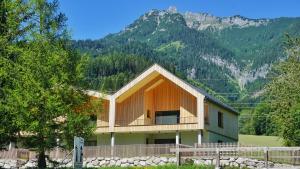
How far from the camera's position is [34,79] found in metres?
27.8

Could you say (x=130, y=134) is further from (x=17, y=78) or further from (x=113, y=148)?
(x=17, y=78)

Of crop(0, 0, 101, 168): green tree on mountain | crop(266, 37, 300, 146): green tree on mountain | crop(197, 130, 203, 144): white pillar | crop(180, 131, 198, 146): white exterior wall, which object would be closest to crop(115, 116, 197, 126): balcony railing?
crop(180, 131, 198, 146): white exterior wall

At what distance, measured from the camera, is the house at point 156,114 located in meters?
45.2

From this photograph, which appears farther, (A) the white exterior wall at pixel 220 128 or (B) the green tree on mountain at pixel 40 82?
(A) the white exterior wall at pixel 220 128

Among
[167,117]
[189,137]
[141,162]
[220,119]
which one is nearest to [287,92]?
[220,119]

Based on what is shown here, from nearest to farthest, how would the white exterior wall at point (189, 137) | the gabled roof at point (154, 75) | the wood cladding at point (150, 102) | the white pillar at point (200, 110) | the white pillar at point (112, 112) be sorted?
the white pillar at point (200, 110) → the gabled roof at point (154, 75) → the white exterior wall at point (189, 137) → the white pillar at point (112, 112) → the wood cladding at point (150, 102)

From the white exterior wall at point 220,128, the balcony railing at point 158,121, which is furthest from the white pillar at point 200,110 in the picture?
the balcony railing at point 158,121

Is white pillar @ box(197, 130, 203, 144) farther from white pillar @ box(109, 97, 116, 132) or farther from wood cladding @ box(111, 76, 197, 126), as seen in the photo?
white pillar @ box(109, 97, 116, 132)

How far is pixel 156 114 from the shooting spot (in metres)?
48.0

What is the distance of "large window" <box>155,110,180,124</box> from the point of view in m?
46.7

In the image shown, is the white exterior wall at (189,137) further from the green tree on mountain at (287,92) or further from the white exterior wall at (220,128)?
the green tree on mountain at (287,92)

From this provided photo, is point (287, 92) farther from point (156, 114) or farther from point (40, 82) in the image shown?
point (40, 82)

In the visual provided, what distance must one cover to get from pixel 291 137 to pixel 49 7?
21.5 m

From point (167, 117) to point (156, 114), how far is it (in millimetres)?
1304
